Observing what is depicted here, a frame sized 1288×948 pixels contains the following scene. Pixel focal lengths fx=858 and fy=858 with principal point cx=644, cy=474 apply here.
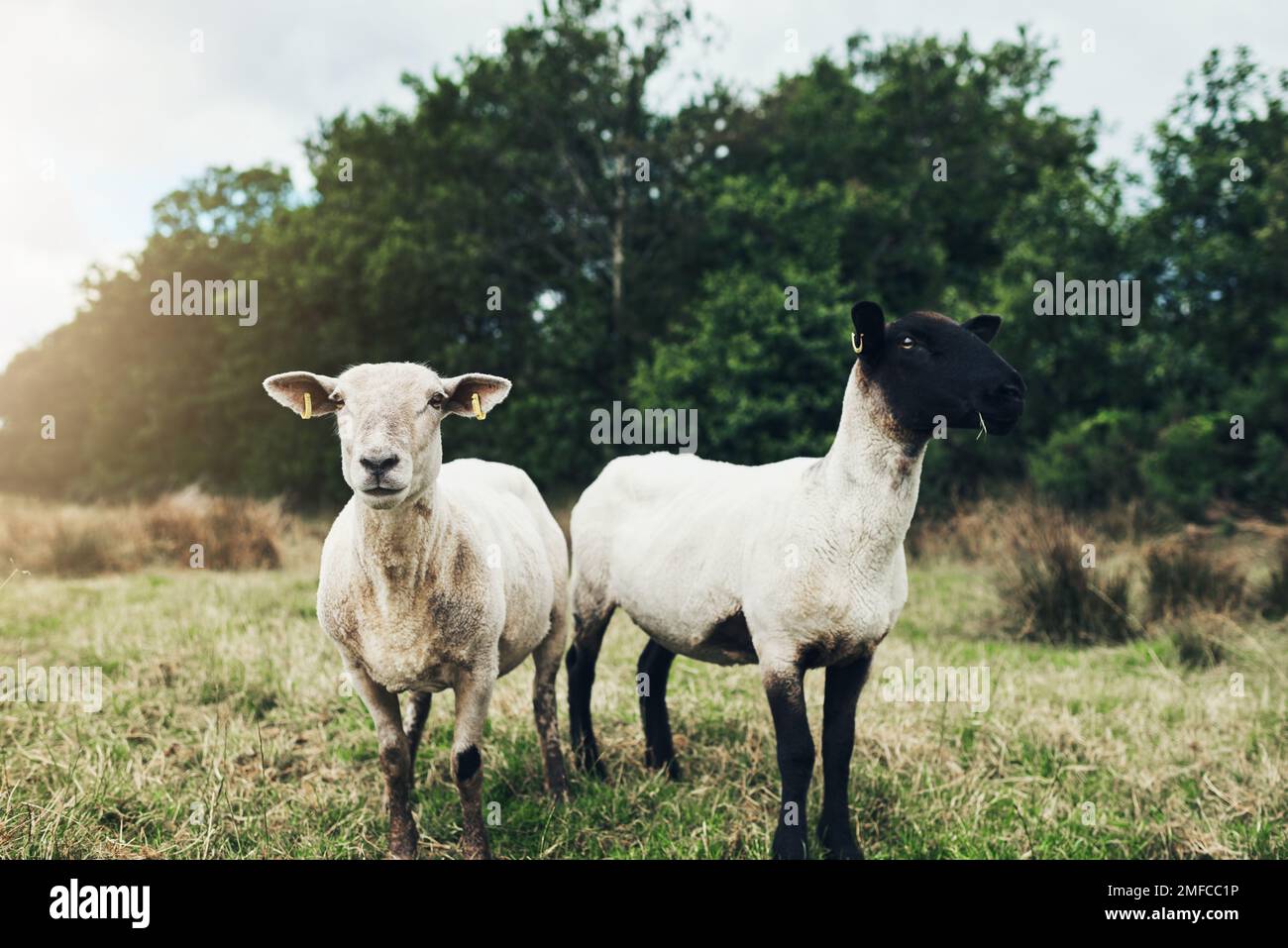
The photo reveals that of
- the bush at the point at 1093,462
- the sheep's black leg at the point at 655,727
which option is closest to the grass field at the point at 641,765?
the sheep's black leg at the point at 655,727

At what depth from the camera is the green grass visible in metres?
4.01

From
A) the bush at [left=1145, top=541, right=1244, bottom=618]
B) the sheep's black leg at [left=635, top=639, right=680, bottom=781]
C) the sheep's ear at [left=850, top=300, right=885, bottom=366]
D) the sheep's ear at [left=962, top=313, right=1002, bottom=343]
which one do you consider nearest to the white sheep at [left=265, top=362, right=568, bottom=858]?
the sheep's black leg at [left=635, top=639, right=680, bottom=781]

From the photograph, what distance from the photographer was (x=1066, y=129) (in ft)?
77.6

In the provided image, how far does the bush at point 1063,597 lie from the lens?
8.24 metres

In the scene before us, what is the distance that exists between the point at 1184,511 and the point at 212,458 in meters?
30.2

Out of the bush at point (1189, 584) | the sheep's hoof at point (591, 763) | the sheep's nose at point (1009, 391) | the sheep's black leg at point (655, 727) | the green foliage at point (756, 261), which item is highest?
the green foliage at point (756, 261)

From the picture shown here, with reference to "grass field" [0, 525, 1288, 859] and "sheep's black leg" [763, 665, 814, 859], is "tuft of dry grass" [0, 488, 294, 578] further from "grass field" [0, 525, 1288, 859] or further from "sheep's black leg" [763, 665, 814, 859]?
"sheep's black leg" [763, 665, 814, 859]

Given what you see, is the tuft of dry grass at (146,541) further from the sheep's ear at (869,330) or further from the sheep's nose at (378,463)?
the sheep's ear at (869,330)

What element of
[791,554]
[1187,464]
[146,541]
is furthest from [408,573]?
[1187,464]

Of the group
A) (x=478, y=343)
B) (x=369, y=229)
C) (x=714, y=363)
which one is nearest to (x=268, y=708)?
(x=714, y=363)

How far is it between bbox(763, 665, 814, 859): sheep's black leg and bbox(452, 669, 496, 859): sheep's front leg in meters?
1.24

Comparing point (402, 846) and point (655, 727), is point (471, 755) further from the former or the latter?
point (655, 727)

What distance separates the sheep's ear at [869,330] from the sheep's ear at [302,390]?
7.00 feet
